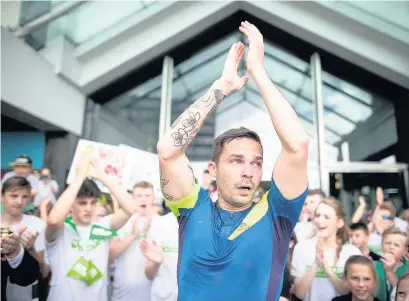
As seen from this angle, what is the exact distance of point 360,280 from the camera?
253cm

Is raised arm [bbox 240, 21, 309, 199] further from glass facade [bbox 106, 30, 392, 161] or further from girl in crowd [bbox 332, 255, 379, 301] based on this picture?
glass facade [bbox 106, 30, 392, 161]

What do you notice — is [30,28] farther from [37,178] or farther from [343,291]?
[343,291]

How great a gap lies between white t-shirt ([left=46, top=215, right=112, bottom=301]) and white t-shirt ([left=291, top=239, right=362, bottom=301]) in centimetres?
154

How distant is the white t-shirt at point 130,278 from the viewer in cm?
302

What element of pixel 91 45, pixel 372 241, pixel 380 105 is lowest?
pixel 372 241

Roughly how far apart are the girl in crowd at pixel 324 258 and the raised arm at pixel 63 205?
183 cm

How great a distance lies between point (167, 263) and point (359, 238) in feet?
6.28

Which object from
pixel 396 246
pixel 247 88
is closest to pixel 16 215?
pixel 396 246

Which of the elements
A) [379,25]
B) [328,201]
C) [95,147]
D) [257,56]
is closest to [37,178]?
[95,147]

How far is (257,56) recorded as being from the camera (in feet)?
4.96

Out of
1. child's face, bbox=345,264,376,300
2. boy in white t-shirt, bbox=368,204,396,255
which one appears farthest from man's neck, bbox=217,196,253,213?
boy in white t-shirt, bbox=368,204,396,255

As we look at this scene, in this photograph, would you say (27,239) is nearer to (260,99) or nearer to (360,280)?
(360,280)

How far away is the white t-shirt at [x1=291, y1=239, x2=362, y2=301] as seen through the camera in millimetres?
2754

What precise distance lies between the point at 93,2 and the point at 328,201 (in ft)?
14.7
